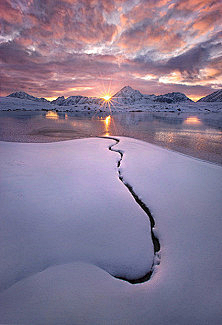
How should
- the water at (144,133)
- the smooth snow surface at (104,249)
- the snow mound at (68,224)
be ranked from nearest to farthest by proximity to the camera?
1. the smooth snow surface at (104,249)
2. the snow mound at (68,224)
3. the water at (144,133)

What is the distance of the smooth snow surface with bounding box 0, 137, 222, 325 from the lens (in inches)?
64.9

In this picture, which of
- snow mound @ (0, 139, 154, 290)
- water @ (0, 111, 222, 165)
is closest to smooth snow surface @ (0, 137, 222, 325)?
snow mound @ (0, 139, 154, 290)

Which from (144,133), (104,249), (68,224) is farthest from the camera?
(144,133)

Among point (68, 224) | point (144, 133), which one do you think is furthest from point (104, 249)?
point (144, 133)

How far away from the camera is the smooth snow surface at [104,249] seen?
1648mm

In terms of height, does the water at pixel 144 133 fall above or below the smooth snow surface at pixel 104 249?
above

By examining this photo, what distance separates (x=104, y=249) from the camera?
2441 mm

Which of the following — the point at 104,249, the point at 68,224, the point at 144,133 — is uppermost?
the point at 144,133

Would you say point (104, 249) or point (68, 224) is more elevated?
point (68, 224)

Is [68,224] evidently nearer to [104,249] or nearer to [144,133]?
[104,249]

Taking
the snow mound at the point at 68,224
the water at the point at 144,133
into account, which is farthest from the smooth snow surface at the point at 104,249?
the water at the point at 144,133

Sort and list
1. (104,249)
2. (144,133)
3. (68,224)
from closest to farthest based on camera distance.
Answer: (104,249)
(68,224)
(144,133)

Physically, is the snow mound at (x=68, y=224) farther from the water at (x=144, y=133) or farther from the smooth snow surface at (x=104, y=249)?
the water at (x=144, y=133)

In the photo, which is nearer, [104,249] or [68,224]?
[104,249]
